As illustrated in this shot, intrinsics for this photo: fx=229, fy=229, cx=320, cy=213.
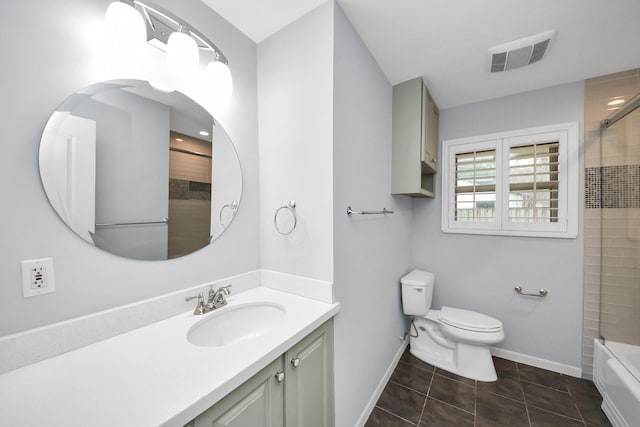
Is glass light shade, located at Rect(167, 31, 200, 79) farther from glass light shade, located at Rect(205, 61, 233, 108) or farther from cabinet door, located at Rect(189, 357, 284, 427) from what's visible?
cabinet door, located at Rect(189, 357, 284, 427)

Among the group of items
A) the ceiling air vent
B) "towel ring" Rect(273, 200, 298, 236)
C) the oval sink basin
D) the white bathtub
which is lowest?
the white bathtub

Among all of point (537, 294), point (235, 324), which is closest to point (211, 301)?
point (235, 324)

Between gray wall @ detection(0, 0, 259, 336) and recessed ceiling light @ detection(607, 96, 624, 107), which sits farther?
recessed ceiling light @ detection(607, 96, 624, 107)

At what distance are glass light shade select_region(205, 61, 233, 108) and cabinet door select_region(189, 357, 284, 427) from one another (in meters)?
1.28

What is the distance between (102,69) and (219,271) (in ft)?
3.27

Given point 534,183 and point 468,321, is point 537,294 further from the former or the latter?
point 534,183

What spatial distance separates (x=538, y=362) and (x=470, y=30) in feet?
8.78

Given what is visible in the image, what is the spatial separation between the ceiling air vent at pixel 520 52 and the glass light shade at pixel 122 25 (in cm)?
198

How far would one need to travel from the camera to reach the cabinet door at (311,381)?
917 mm

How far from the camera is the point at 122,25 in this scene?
85 cm

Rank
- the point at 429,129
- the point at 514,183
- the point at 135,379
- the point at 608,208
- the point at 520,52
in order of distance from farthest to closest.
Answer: the point at 514,183, the point at 429,129, the point at 608,208, the point at 520,52, the point at 135,379

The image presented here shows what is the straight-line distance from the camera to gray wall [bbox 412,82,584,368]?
190 cm

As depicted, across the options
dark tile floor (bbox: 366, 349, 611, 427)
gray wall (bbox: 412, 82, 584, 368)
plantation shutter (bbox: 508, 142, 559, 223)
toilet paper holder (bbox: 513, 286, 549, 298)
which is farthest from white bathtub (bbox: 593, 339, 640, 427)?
plantation shutter (bbox: 508, 142, 559, 223)

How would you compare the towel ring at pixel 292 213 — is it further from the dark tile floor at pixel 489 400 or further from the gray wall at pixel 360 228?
the dark tile floor at pixel 489 400
